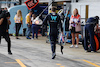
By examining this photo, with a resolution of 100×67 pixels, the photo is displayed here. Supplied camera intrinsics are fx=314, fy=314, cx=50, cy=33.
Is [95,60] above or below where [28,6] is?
below

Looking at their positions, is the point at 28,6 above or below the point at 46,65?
above

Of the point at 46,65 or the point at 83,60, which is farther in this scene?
the point at 83,60

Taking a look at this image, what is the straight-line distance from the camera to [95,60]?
1056 cm

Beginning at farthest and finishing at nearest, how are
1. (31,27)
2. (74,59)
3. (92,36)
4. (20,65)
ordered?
1. (31,27)
2. (92,36)
3. (74,59)
4. (20,65)

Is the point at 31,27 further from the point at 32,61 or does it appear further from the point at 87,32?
the point at 32,61

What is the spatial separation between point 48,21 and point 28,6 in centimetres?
944

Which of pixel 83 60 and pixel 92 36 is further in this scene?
pixel 92 36

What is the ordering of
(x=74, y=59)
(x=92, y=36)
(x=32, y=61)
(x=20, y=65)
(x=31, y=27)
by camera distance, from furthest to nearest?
(x=31, y=27) → (x=92, y=36) → (x=74, y=59) → (x=32, y=61) → (x=20, y=65)

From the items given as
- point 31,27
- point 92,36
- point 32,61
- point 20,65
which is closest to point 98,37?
point 92,36

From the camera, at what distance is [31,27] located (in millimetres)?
19453

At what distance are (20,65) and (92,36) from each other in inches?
180

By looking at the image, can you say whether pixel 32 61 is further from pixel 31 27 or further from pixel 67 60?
pixel 31 27

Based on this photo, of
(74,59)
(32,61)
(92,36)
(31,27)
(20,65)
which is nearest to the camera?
(20,65)

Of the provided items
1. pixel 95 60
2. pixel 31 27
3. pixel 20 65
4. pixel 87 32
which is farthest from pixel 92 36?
pixel 31 27
